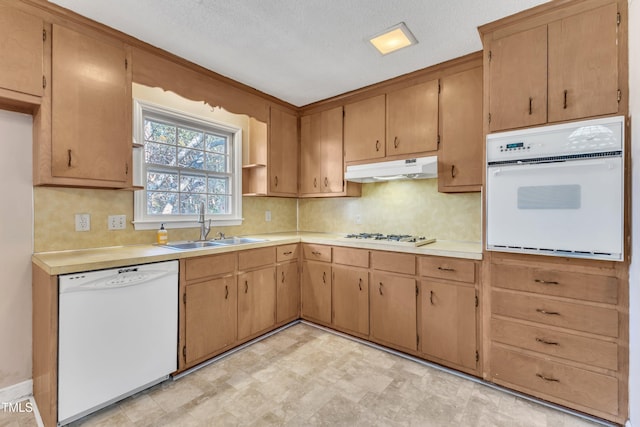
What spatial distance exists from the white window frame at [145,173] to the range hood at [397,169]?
1.28 meters

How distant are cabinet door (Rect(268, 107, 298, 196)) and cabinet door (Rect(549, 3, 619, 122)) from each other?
2521 mm

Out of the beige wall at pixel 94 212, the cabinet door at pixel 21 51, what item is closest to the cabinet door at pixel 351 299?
the beige wall at pixel 94 212

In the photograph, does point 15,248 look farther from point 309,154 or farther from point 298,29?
point 309,154

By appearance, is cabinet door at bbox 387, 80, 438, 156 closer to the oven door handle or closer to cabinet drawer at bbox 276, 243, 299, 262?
the oven door handle

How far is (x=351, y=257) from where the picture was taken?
2.89m

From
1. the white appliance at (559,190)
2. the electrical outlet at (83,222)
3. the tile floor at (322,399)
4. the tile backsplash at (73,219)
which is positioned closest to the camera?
the white appliance at (559,190)

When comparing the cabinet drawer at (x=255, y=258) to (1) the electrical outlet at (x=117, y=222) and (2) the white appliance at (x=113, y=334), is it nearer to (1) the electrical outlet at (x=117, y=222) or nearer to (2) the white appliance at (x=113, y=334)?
(2) the white appliance at (x=113, y=334)

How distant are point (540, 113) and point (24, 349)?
3785mm

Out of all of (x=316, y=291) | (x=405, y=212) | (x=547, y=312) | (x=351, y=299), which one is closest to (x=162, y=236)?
(x=316, y=291)

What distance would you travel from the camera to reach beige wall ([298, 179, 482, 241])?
9.29ft

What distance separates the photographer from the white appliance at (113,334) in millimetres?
1701

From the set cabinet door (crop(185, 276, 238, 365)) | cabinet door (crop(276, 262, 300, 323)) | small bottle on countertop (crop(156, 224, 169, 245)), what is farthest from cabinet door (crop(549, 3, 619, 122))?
small bottle on countertop (crop(156, 224, 169, 245))

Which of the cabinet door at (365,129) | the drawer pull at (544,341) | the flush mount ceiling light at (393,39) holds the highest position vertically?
the flush mount ceiling light at (393,39)

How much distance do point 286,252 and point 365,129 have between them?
154 centimetres
